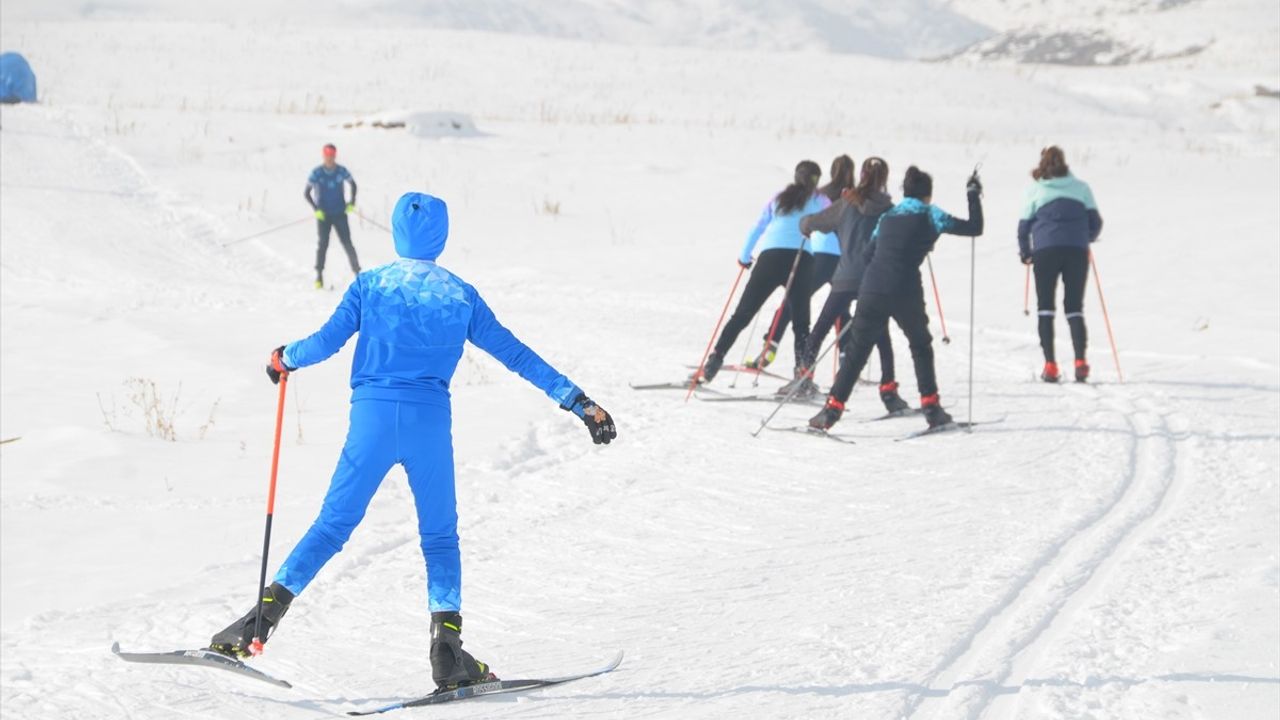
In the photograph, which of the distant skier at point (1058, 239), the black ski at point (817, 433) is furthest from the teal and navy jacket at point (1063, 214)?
the black ski at point (817, 433)

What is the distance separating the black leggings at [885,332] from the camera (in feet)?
27.5

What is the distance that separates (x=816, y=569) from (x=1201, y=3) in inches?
3377

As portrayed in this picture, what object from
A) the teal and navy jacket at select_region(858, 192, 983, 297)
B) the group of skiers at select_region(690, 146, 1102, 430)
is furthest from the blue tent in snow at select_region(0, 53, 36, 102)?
the teal and navy jacket at select_region(858, 192, 983, 297)

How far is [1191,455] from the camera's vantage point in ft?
25.9

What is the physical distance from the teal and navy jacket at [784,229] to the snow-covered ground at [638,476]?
4.06 feet

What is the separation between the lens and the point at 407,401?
4.39m

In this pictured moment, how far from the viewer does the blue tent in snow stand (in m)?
28.4

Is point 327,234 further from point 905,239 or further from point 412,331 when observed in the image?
point 412,331

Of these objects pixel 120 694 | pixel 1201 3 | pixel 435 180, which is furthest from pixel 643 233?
pixel 1201 3

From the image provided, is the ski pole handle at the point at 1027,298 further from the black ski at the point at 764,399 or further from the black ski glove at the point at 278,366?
the black ski glove at the point at 278,366

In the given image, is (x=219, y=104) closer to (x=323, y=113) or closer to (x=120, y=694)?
(x=323, y=113)

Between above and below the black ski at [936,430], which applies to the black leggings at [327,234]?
above

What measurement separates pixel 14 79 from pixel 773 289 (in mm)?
24245

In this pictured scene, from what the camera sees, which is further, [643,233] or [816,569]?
[643,233]
